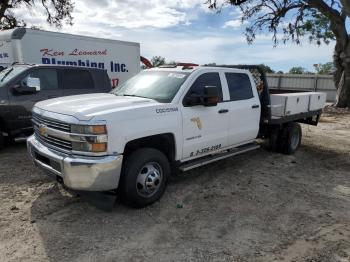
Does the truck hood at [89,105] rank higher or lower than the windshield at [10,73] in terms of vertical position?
lower

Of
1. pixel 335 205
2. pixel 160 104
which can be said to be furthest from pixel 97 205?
pixel 335 205

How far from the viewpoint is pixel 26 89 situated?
24.7 feet

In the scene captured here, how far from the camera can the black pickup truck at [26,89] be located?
7.39 meters

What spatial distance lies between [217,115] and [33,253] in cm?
338

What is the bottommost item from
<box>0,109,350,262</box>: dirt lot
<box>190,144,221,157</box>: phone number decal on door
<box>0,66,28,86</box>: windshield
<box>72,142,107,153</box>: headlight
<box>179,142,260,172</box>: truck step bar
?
<box>0,109,350,262</box>: dirt lot

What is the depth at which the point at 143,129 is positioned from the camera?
4.51 m

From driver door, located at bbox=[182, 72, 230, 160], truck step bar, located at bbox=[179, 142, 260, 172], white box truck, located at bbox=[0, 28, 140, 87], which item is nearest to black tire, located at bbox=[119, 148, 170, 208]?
truck step bar, located at bbox=[179, 142, 260, 172]

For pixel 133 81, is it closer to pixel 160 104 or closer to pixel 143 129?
pixel 160 104

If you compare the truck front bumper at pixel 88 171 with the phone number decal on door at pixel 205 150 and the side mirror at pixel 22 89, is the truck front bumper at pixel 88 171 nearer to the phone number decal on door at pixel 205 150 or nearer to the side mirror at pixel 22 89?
the phone number decal on door at pixel 205 150

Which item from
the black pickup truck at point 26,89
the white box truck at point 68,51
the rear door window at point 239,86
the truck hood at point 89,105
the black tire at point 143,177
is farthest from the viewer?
the white box truck at point 68,51

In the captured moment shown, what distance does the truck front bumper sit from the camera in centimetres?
410

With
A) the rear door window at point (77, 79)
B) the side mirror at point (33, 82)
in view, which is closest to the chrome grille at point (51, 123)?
the side mirror at point (33, 82)

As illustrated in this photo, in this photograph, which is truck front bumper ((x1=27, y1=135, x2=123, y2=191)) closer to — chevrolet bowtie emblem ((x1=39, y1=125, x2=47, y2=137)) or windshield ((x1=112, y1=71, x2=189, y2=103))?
chevrolet bowtie emblem ((x1=39, y1=125, x2=47, y2=137))

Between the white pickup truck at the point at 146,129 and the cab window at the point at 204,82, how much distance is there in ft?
0.05
